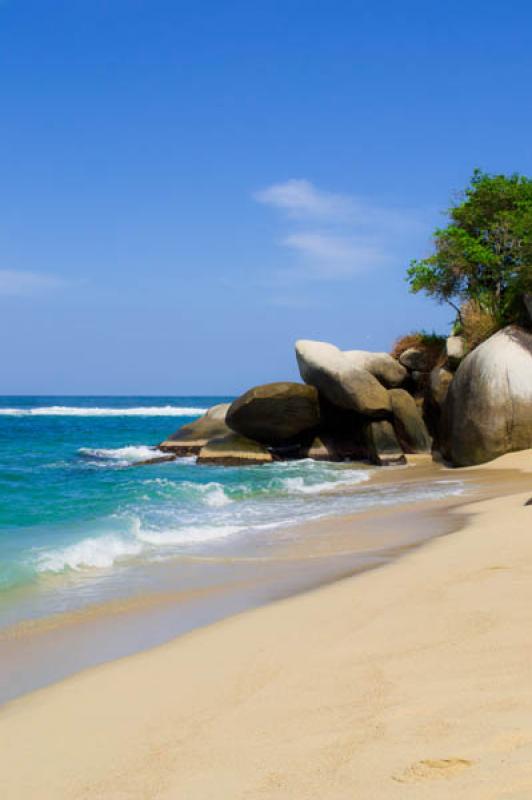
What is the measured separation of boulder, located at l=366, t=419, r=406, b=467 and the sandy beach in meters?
16.6

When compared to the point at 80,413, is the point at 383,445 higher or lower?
lower

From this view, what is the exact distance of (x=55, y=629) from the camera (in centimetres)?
651

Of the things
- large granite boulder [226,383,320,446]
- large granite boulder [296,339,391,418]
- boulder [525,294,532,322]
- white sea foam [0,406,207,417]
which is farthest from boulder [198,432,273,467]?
white sea foam [0,406,207,417]

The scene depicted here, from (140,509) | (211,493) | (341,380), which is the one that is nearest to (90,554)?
(140,509)

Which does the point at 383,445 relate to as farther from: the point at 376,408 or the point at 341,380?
the point at 341,380

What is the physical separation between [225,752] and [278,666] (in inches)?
49.7

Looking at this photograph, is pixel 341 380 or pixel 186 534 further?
pixel 341 380

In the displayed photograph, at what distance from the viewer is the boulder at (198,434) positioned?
91.4 ft

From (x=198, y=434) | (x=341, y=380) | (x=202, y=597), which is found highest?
(x=341, y=380)

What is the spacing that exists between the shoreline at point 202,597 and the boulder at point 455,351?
11894 mm

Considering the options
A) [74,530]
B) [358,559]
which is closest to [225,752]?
[358,559]

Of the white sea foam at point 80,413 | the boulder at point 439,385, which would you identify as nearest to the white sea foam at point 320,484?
the boulder at point 439,385

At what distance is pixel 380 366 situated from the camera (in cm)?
2472

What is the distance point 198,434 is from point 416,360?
8.26 metres
